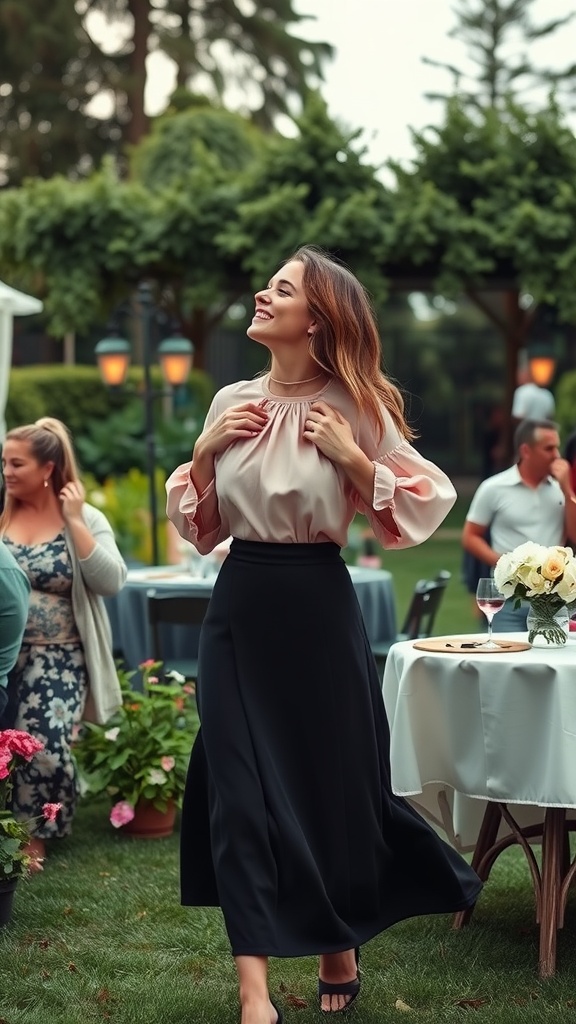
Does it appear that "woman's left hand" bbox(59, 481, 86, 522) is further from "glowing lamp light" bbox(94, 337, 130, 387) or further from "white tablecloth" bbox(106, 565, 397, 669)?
"glowing lamp light" bbox(94, 337, 130, 387)

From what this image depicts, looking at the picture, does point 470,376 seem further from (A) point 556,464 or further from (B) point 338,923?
(B) point 338,923

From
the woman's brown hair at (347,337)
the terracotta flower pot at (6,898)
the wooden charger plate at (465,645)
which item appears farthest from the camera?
the terracotta flower pot at (6,898)

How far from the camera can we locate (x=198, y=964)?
14.2 feet

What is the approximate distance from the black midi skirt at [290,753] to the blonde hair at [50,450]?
214 cm

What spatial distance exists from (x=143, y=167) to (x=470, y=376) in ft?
54.2

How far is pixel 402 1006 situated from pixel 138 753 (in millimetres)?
2351

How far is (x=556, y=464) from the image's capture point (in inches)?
267

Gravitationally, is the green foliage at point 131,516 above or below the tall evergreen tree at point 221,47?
below

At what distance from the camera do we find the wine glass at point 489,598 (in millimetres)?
4488

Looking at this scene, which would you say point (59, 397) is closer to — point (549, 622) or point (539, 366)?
point (539, 366)

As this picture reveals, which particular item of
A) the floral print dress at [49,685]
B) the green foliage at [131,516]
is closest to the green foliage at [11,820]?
the floral print dress at [49,685]

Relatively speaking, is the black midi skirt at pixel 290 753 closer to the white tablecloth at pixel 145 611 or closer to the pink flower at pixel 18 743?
the pink flower at pixel 18 743

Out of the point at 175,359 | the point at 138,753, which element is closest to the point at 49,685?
the point at 138,753

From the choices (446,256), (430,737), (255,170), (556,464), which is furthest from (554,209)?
(430,737)
